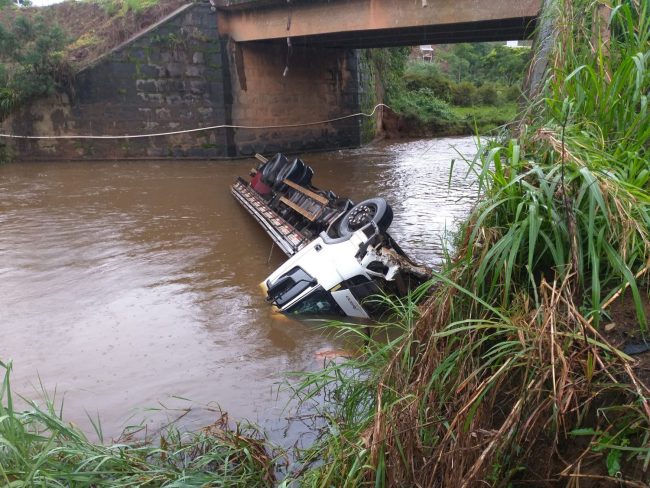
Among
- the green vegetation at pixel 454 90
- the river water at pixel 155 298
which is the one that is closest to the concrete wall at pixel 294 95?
the green vegetation at pixel 454 90

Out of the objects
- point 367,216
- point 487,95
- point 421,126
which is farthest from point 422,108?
point 367,216

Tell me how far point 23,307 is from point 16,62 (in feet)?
39.4

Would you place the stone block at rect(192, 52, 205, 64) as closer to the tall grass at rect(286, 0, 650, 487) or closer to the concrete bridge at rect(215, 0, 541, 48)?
the concrete bridge at rect(215, 0, 541, 48)

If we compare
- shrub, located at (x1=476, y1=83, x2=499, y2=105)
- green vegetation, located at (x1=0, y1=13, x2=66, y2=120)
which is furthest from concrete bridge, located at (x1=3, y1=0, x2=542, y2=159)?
shrub, located at (x1=476, y1=83, x2=499, y2=105)

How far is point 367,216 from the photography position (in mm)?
5859

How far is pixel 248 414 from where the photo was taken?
3809mm

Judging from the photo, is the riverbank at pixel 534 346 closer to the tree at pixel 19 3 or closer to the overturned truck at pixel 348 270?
the overturned truck at pixel 348 270

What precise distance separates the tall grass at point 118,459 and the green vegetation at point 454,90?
13108mm

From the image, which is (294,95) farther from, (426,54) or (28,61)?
(426,54)

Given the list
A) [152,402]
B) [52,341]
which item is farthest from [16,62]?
[152,402]

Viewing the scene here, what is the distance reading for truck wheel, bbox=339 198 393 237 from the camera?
18.3 ft

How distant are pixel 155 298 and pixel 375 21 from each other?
925cm

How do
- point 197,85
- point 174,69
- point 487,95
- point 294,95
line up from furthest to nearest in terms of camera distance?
point 487,95
point 294,95
point 197,85
point 174,69

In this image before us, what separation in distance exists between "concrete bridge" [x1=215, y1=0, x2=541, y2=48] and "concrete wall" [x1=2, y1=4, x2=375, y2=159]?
85 centimetres
